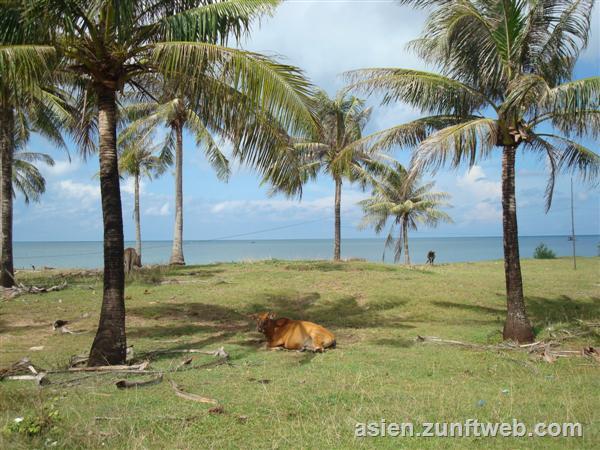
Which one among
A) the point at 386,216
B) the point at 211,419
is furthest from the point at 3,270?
the point at 386,216

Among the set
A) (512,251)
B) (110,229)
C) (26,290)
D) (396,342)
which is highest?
(110,229)

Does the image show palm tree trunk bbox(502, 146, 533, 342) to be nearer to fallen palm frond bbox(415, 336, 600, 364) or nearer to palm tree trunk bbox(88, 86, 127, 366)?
fallen palm frond bbox(415, 336, 600, 364)

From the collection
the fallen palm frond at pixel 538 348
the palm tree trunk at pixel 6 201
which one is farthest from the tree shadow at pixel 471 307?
the palm tree trunk at pixel 6 201

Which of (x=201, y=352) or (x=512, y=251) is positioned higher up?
(x=512, y=251)

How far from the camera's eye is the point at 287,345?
9.77m

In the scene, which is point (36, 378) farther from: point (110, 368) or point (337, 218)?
point (337, 218)

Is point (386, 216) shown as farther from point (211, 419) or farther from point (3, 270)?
point (211, 419)

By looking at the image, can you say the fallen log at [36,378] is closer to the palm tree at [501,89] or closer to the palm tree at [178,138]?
the palm tree at [501,89]

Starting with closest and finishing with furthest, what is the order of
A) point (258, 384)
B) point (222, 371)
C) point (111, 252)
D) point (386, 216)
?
point (258, 384) < point (222, 371) < point (111, 252) < point (386, 216)

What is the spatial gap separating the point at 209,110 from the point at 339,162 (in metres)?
4.21

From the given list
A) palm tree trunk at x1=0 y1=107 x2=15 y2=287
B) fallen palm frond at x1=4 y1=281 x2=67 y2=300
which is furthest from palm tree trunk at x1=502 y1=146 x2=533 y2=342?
palm tree trunk at x1=0 y1=107 x2=15 y2=287

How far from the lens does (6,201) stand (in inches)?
719

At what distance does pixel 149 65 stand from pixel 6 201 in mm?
12430

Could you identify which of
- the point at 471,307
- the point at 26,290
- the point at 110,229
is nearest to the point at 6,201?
the point at 26,290
